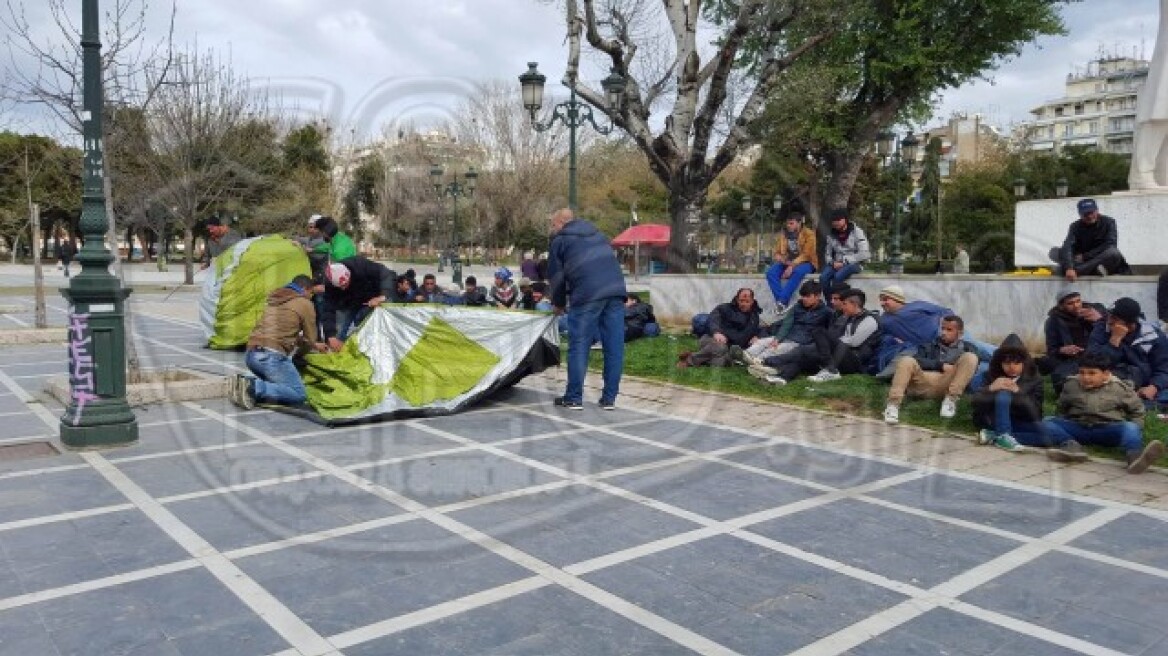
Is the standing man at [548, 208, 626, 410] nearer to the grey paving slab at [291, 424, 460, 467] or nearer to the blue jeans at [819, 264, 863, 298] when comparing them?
the grey paving slab at [291, 424, 460, 467]

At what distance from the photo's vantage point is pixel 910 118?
101 ft

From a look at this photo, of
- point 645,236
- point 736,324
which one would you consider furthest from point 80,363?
point 645,236

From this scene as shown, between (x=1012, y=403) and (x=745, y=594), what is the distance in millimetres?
4080

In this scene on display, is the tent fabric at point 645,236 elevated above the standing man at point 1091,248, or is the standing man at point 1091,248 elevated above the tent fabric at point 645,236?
the tent fabric at point 645,236

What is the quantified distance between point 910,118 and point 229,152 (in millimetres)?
23446

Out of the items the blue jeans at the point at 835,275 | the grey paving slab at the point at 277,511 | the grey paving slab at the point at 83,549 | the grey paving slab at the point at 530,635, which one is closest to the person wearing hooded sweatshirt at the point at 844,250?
the blue jeans at the point at 835,275

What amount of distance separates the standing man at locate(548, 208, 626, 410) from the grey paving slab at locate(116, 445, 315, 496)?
117 inches

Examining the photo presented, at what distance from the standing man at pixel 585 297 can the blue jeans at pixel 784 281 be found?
413 centimetres

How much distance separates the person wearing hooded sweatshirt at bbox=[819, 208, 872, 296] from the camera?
36.4 feet

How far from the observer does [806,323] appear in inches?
395

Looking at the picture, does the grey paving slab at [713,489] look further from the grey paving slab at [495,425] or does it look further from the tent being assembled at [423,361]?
the tent being assembled at [423,361]

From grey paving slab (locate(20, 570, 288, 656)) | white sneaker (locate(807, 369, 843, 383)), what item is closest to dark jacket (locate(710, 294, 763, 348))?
white sneaker (locate(807, 369, 843, 383))

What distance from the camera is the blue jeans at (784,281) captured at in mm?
11883

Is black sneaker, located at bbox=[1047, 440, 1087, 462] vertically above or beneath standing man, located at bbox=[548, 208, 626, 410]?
beneath
